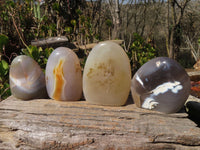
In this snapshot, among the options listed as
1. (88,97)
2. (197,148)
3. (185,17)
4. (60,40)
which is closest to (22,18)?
(60,40)

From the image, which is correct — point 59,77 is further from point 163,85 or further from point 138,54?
point 138,54

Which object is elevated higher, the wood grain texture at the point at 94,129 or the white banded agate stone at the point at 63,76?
the white banded agate stone at the point at 63,76

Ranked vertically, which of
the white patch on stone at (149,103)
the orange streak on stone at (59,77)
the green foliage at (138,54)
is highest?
the orange streak on stone at (59,77)

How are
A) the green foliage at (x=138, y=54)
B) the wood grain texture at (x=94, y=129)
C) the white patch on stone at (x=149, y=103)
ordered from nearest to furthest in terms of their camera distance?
the wood grain texture at (x=94, y=129) → the white patch on stone at (x=149, y=103) → the green foliage at (x=138, y=54)

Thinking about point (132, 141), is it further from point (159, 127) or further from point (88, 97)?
point (88, 97)

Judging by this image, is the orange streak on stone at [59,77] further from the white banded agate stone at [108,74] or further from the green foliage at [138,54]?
the green foliage at [138,54]

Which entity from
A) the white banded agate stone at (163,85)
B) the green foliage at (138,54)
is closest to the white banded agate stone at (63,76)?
the white banded agate stone at (163,85)

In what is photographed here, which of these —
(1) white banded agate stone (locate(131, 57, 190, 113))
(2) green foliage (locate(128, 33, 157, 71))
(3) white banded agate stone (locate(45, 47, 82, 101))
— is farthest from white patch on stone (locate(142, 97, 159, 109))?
(2) green foliage (locate(128, 33, 157, 71))
